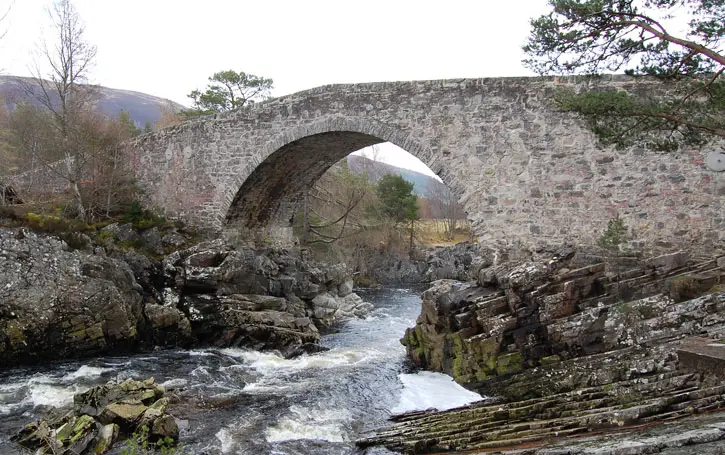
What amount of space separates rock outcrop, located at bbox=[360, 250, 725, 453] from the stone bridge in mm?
932

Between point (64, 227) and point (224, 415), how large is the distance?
23.3ft

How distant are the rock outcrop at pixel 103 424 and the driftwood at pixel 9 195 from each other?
8938mm

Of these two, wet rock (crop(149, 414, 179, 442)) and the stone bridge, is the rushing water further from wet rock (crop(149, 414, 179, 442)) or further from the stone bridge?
the stone bridge

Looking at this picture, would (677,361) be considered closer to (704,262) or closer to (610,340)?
(610,340)

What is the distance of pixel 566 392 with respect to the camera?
7.87 metres

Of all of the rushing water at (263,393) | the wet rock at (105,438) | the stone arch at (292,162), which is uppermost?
the stone arch at (292,162)

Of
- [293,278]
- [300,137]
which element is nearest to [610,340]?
[300,137]

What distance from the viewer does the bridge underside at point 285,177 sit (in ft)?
47.8

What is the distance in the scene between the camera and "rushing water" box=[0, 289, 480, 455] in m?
7.74

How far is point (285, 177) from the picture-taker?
16.4 metres

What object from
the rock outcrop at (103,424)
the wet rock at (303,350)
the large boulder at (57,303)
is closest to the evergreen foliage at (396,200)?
the wet rock at (303,350)

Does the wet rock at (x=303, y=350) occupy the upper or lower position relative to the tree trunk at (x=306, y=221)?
lower

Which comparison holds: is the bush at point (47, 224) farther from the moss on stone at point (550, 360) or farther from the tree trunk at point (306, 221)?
the tree trunk at point (306, 221)

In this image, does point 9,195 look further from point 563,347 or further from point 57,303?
point 563,347
